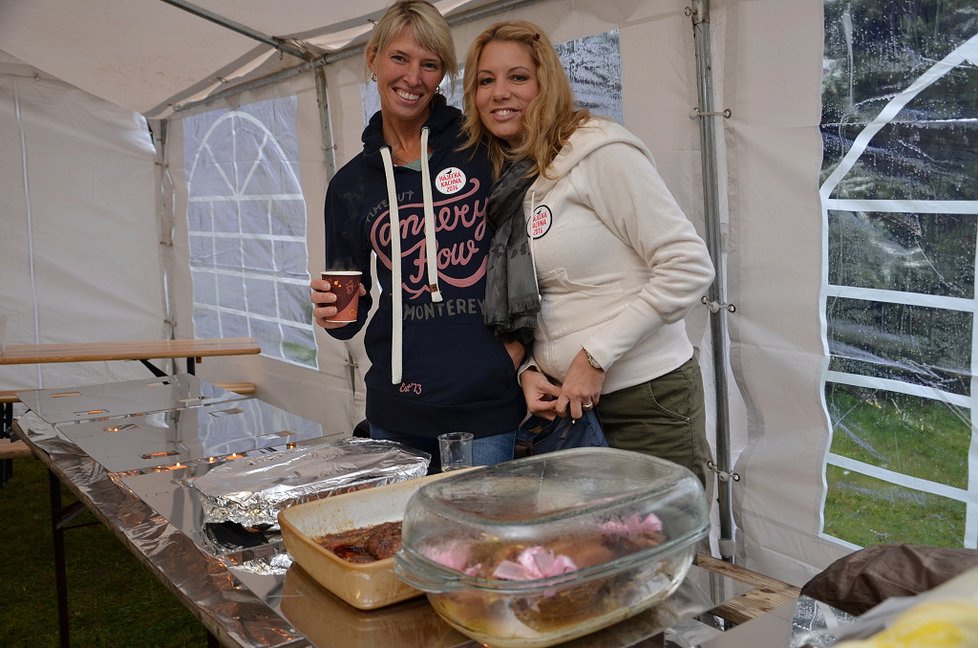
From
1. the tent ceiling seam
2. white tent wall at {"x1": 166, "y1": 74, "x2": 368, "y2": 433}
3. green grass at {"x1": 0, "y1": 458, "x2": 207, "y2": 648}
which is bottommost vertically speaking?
green grass at {"x1": 0, "y1": 458, "x2": 207, "y2": 648}

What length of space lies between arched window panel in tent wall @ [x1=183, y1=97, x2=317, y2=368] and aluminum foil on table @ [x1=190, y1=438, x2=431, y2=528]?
13.1 feet

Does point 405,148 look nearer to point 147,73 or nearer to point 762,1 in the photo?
point 762,1

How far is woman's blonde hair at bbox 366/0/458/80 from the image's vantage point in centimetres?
199

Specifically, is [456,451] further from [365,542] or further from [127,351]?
[127,351]

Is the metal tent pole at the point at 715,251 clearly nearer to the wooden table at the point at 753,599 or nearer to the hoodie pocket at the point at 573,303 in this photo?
the hoodie pocket at the point at 573,303

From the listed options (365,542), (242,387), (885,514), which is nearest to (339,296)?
(365,542)

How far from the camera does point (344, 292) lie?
1.75 meters

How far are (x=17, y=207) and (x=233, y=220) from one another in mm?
1958

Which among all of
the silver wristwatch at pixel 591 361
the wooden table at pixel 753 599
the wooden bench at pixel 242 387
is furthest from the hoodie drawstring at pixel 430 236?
the wooden bench at pixel 242 387

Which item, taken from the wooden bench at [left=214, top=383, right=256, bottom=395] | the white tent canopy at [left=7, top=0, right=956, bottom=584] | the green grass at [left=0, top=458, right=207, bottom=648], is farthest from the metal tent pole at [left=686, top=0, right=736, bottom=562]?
the wooden bench at [left=214, top=383, right=256, bottom=395]

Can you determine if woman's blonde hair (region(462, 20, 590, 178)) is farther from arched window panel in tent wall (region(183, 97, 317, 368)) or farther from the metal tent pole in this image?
arched window panel in tent wall (region(183, 97, 317, 368))

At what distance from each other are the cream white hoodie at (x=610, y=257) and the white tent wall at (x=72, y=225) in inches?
247

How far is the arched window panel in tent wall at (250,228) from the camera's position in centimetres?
576

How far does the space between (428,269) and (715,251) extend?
4.12ft
